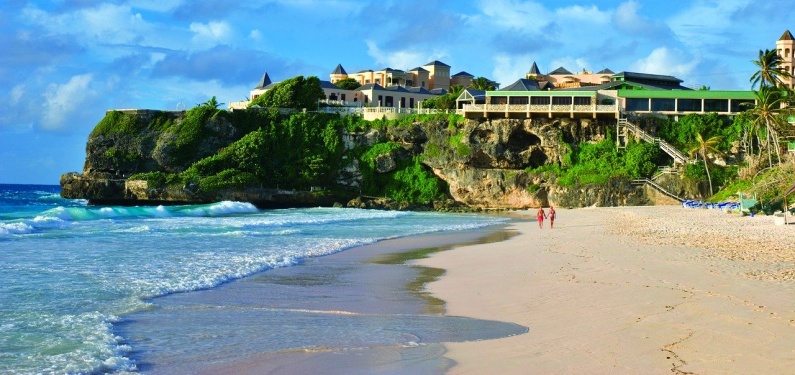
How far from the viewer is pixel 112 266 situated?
59.2 ft

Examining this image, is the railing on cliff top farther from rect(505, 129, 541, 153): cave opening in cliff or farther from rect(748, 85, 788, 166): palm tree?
rect(748, 85, 788, 166): palm tree

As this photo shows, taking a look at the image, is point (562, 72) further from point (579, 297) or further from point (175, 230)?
point (579, 297)

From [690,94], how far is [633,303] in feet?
155

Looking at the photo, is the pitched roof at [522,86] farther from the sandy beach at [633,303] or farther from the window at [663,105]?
the sandy beach at [633,303]

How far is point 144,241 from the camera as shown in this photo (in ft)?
81.3

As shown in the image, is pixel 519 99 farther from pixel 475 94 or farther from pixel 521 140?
pixel 475 94

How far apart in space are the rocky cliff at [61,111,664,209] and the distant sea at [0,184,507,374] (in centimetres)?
1543

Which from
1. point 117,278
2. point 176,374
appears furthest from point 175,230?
point 176,374

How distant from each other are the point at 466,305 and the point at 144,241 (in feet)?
48.1

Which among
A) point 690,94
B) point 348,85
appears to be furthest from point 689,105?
point 348,85

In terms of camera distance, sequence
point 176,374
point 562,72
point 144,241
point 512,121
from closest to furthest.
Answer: point 176,374
point 144,241
point 512,121
point 562,72

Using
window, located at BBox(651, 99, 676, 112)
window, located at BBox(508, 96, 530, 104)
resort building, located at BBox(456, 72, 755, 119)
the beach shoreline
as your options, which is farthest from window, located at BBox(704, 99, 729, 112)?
the beach shoreline

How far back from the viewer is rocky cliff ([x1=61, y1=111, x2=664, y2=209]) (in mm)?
53812

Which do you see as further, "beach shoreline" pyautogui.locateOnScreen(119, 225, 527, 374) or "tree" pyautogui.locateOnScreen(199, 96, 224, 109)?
"tree" pyautogui.locateOnScreen(199, 96, 224, 109)
